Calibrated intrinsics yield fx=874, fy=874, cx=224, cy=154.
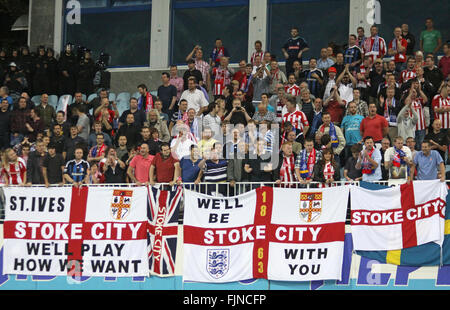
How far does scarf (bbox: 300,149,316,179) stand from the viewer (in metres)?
17.0

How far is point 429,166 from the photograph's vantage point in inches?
663

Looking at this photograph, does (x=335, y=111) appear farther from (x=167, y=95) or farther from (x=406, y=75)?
(x=167, y=95)

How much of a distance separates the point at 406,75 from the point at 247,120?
3913mm

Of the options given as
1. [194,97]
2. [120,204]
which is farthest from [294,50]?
[120,204]

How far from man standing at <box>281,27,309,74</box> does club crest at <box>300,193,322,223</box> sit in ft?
21.7

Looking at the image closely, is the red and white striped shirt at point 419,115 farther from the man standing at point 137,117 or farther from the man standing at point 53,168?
the man standing at point 53,168

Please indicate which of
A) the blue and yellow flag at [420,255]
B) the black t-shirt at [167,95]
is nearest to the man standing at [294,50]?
the black t-shirt at [167,95]

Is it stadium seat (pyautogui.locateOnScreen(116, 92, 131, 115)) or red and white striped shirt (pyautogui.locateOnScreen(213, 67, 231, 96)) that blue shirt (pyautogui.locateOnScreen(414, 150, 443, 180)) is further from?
stadium seat (pyautogui.locateOnScreen(116, 92, 131, 115))

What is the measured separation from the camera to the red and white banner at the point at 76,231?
57.1 feet

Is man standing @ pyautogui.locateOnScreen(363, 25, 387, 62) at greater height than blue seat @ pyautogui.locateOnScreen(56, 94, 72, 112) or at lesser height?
greater

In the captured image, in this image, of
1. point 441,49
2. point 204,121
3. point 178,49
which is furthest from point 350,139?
point 178,49

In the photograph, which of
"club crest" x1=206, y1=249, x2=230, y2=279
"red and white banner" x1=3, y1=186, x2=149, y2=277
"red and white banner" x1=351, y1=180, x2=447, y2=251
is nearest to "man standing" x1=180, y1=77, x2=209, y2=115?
"red and white banner" x1=3, y1=186, x2=149, y2=277

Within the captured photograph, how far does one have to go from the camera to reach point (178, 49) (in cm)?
2633

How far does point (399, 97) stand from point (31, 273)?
29.0 feet
